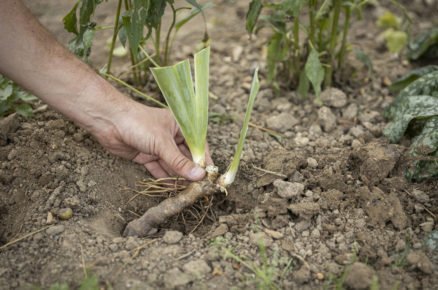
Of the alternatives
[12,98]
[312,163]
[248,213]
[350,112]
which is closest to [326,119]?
[350,112]

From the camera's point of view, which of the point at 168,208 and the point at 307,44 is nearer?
the point at 168,208

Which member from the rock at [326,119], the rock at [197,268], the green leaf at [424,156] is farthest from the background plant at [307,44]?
the rock at [197,268]

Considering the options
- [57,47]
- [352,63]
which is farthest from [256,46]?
[57,47]

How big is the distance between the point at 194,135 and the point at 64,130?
60 centimetres

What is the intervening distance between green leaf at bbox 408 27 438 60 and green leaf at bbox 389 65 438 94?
287 mm

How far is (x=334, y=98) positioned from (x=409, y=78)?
0.38m

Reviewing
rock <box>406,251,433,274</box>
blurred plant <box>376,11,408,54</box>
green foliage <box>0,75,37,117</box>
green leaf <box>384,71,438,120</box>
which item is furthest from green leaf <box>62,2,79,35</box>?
blurred plant <box>376,11,408,54</box>

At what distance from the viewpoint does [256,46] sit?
10.1 ft

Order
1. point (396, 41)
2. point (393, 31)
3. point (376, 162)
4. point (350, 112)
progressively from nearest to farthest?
point (376, 162)
point (350, 112)
point (396, 41)
point (393, 31)

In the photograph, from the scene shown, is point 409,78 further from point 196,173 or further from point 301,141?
point 196,173

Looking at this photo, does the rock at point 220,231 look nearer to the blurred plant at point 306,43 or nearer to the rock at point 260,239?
the rock at point 260,239

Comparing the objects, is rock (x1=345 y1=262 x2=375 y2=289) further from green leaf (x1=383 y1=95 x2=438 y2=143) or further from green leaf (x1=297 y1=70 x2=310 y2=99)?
green leaf (x1=297 y1=70 x2=310 y2=99)

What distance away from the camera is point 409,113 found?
2.22m

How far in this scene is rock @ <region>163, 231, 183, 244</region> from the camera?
184 cm
